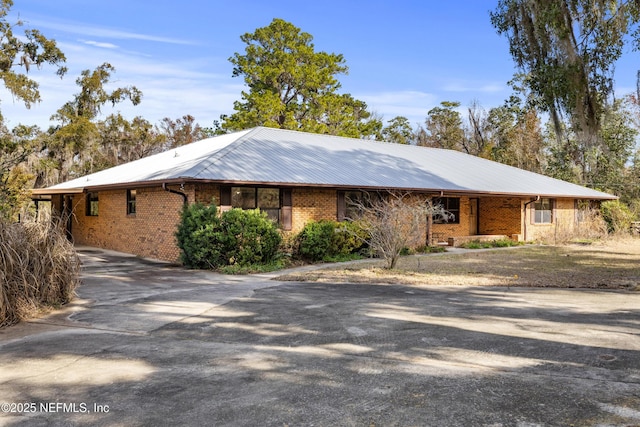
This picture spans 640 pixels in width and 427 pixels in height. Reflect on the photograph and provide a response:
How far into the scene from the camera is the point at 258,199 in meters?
16.8

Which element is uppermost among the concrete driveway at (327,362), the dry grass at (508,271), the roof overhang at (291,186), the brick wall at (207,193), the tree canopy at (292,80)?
the tree canopy at (292,80)

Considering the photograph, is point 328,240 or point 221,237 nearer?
point 221,237

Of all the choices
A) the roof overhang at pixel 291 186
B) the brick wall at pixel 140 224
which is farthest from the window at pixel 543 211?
the brick wall at pixel 140 224

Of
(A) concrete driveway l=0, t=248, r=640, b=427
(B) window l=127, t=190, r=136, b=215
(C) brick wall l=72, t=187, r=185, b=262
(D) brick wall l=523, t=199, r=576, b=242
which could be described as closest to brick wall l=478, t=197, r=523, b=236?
(D) brick wall l=523, t=199, r=576, b=242

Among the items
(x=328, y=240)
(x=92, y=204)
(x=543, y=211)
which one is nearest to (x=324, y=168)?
(x=328, y=240)

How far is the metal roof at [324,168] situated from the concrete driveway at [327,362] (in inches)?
289

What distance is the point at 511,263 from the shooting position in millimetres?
15898

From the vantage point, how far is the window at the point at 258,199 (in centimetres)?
1631

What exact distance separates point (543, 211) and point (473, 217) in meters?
3.63

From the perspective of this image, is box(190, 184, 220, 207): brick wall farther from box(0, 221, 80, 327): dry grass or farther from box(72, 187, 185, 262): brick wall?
box(0, 221, 80, 327): dry grass

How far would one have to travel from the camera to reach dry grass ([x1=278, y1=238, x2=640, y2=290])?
38.7 ft

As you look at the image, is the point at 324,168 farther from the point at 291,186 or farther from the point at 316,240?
the point at 316,240

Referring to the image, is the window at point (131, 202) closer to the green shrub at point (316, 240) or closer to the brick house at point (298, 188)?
the brick house at point (298, 188)

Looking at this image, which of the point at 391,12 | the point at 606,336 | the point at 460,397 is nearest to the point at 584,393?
the point at 460,397
